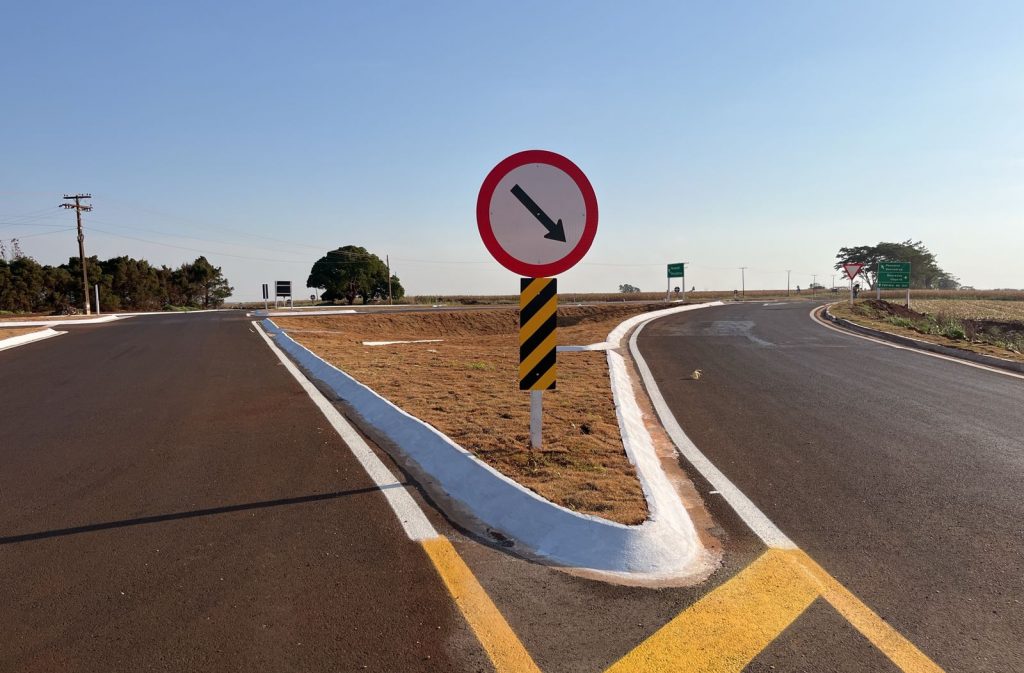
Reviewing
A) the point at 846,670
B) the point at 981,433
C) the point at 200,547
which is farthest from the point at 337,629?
the point at 981,433

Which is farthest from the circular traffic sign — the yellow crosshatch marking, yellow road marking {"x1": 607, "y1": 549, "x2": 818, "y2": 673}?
yellow road marking {"x1": 607, "y1": 549, "x2": 818, "y2": 673}

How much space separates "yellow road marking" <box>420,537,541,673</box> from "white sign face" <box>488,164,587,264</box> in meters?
2.36

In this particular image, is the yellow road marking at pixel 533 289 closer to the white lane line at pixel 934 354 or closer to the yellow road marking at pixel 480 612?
the yellow road marking at pixel 480 612

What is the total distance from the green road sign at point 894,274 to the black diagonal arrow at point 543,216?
37175mm

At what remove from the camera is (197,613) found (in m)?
3.09

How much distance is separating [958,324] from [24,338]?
31.6 metres

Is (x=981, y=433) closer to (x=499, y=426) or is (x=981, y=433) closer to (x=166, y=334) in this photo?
(x=499, y=426)

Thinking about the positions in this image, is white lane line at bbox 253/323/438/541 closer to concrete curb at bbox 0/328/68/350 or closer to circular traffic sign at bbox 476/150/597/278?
circular traffic sign at bbox 476/150/597/278

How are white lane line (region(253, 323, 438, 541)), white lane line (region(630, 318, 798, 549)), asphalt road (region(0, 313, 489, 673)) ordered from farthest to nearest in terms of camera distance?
white lane line (region(253, 323, 438, 541))
white lane line (region(630, 318, 798, 549))
asphalt road (region(0, 313, 489, 673))

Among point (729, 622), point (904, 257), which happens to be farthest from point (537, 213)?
point (904, 257)

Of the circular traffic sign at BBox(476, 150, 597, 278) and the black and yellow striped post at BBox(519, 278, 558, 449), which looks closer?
the circular traffic sign at BBox(476, 150, 597, 278)

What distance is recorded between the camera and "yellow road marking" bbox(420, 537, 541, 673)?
2682 millimetres

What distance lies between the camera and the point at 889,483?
4.99 m

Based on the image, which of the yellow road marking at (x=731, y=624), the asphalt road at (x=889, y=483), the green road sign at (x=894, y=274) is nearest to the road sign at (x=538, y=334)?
the asphalt road at (x=889, y=483)
